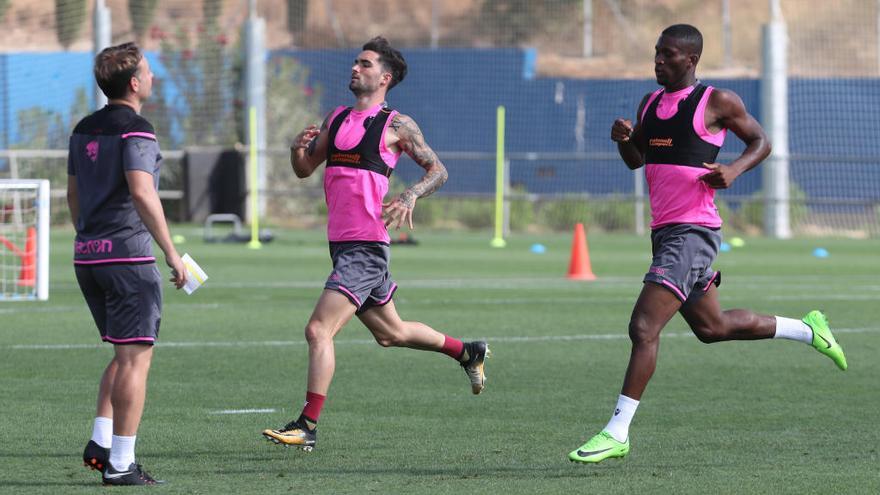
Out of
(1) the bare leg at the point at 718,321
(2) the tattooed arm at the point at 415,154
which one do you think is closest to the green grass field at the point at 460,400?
(1) the bare leg at the point at 718,321

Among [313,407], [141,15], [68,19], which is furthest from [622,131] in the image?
[141,15]

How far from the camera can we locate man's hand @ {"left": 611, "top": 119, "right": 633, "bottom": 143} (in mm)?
8352

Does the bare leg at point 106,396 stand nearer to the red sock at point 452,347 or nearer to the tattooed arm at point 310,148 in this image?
the tattooed arm at point 310,148

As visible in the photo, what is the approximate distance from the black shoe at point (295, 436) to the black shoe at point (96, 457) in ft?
3.37

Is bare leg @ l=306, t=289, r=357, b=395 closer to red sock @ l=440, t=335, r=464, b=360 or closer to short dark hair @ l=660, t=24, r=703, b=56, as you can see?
red sock @ l=440, t=335, r=464, b=360

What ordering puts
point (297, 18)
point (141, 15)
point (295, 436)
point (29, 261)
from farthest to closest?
point (297, 18)
point (141, 15)
point (29, 261)
point (295, 436)

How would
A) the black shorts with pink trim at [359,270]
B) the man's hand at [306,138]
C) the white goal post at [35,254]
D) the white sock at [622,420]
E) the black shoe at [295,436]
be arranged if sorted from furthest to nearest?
1. the white goal post at [35,254]
2. the man's hand at [306,138]
3. the black shorts with pink trim at [359,270]
4. the black shoe at [295,436]
5. the white sock at [622,420]

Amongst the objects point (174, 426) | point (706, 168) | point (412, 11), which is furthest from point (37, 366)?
point (412, 11)

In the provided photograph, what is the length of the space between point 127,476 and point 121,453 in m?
0.10

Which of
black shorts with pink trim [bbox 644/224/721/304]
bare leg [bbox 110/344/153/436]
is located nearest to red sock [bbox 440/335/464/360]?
black shorts with pink trim [bbox 644/224/721/304]

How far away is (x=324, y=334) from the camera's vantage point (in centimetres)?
850

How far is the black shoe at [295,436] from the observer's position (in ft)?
26.2

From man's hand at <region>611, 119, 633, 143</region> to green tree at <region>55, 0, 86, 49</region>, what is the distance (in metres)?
30.4

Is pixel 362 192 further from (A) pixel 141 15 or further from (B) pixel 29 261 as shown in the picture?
(A) pixel 141 15
